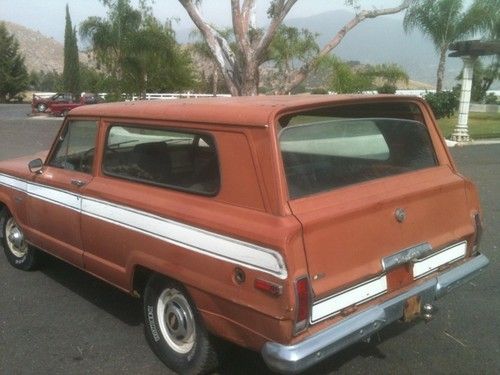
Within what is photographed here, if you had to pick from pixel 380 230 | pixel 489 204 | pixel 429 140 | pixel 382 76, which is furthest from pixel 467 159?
pixel 382 76

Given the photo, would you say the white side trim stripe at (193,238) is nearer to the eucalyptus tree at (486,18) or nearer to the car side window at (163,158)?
the car side window at (163,158)

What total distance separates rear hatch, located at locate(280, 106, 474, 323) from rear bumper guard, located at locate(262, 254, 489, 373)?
9 centimetres

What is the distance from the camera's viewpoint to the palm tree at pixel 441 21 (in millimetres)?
30141

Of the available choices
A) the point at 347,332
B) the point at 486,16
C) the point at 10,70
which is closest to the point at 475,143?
the point at 347,332

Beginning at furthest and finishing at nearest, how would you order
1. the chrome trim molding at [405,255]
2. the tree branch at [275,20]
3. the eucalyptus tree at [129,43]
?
the eucalyptus tree at [129,43]
the tree branch at [275,20]
the chrome trim molding at [405,255]

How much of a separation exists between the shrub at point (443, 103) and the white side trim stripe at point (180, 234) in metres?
24.4

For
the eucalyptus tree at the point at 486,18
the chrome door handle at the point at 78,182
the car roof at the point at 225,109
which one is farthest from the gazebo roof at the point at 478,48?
the chrome door handle at the point at 78,182

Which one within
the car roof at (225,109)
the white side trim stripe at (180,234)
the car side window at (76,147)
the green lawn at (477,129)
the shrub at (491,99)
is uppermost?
the car roof at (225,109)

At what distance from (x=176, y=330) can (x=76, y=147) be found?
1778 mm

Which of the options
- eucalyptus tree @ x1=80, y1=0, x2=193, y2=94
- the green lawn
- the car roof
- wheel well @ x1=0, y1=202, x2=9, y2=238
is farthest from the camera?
eucalyptus tree @ x1=80, y1=0, x2=193, y2=94

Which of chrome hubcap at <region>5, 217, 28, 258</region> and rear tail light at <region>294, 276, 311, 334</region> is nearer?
rear tail light at <region>294, 276, 311, 334</region>

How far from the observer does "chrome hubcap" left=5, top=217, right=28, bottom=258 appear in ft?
17.4

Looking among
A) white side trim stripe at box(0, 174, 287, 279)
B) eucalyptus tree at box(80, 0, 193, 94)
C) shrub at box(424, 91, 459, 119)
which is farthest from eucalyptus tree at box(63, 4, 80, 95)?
white side trim stripe at box(0, 174, 287, 279)

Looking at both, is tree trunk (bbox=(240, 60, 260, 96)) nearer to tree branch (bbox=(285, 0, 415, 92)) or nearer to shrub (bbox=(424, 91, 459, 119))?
A: tree branch (bbox=(285, 0, 415, 92))
